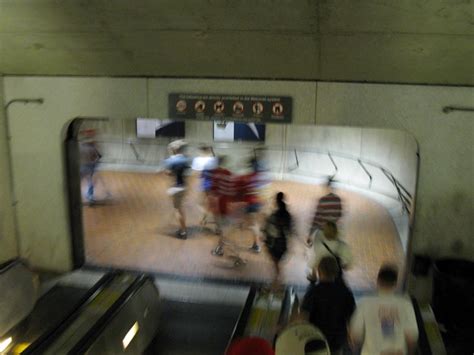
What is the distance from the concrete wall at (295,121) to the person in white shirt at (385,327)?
7.03 feet

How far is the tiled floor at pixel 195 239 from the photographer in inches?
255

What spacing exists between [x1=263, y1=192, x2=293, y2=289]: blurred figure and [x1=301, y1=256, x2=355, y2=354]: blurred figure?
146cm

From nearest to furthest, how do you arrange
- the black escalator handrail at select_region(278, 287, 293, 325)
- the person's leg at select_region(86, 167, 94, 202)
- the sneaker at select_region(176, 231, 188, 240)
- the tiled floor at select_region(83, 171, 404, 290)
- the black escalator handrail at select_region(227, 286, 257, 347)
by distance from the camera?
1. the black escalator handrail at select_region(227, 286, 257, 347)
2. the black escalator handrail at select_region(278, 287, 293, 325)
3. the tiled floor at select_region(83, 171, 404, 290)
4. the sneaker at select_region(176, 231, 188, 240)
5. the person's leg at select_region(86, 167, 94, 202)

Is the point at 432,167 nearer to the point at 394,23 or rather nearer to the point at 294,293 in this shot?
the point at 394,23

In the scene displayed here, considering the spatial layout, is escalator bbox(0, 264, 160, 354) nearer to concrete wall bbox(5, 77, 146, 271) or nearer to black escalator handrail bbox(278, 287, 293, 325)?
concrete wall bbox(5, 77, 146, 271)

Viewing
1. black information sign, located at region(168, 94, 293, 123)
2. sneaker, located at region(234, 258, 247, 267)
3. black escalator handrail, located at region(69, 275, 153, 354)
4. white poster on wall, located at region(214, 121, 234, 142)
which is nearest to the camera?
black escalator handrail, located at region(69, 275, 153, 354)

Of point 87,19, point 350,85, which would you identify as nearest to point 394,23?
point 350,85

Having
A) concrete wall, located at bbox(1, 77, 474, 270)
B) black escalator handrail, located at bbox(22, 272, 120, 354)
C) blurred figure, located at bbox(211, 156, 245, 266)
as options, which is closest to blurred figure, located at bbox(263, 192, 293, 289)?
concrete wall, located at bbox(1, 77, 474, 270)

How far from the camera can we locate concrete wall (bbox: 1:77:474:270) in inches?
193

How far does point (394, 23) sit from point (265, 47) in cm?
130

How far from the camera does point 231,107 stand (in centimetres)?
537

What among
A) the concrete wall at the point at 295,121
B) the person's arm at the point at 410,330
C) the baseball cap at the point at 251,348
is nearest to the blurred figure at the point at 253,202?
the concrete wall at the point at 295,121

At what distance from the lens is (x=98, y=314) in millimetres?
4297

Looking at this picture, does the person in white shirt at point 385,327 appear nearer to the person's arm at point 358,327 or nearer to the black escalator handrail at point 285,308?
the person's arm at point 358,327
